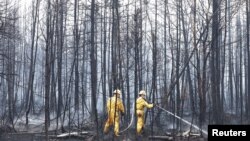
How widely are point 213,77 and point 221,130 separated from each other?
7326mm

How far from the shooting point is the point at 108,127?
13375 millimetres

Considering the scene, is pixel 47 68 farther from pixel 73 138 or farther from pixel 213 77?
pixel 213 77

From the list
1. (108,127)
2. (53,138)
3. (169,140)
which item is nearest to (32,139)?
(53,138)

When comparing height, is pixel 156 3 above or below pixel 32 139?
above

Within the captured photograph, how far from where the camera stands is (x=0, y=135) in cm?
1434

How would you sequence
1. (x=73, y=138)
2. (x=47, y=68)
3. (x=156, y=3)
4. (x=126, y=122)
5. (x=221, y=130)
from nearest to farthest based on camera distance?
(x=221, y=130), (x=47, y=68), (x=73, y=138), (x=126, y=122), (x=156, y=3)

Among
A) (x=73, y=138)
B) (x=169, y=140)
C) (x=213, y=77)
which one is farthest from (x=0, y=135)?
(x=213, y=77)

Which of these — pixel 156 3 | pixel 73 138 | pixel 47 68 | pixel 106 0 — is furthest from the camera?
pixel 156 3

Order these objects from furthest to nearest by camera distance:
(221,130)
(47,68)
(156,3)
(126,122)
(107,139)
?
(156,3)
(126,122)
(107,139)
(47,68)
(221,130)

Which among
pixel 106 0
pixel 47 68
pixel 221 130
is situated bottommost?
pixel 221 130

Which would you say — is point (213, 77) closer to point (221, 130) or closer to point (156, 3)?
point (221, 130)

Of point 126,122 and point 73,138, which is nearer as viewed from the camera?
point 73,138

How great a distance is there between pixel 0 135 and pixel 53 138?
1912mm

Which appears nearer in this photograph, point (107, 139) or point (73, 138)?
→ point (107, 139)
